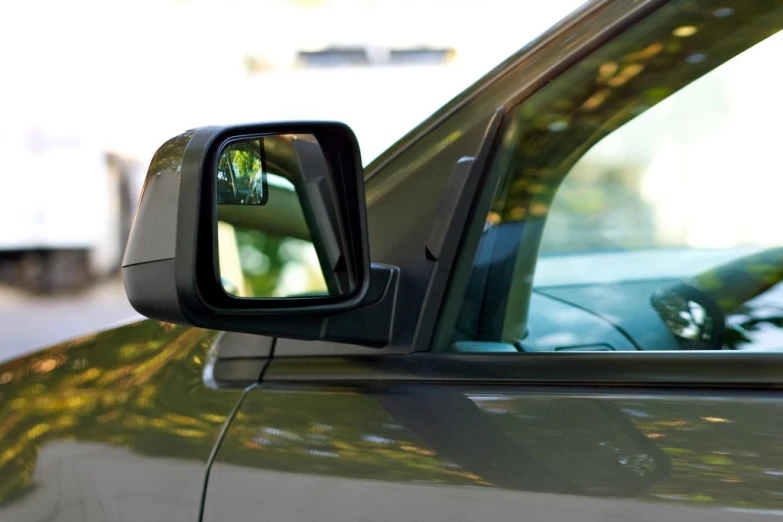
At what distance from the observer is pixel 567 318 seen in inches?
60.2

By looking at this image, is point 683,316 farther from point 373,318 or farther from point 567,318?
point 373,318

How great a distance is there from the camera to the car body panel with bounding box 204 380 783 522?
3.47ft

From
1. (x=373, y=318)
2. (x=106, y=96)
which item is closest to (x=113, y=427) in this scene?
(x=373, y=318)

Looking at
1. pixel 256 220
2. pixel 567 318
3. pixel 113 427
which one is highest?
pixel 256 220

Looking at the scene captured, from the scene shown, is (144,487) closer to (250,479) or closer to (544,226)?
(250,479)

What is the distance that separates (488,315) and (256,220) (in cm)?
43

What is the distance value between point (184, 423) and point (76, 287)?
12.5m

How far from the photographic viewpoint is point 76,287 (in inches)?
520

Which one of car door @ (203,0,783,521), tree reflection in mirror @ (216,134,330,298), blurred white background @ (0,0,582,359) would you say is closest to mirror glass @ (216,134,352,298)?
tree reflection in mirror @ (216,134,330,298)

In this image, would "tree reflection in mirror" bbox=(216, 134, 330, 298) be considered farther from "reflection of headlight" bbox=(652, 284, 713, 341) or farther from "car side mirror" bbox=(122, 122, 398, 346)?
"reflection of headlight" bbox=(652, 284, 713, 341)

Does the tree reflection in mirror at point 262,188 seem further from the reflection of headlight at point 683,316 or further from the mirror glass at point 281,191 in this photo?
the reflection of headlight at point 683,316

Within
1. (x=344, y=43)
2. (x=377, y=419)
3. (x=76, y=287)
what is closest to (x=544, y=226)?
(x=377, y=419)

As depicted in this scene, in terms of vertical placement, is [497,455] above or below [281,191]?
below

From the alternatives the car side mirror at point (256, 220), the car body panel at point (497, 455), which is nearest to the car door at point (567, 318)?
the car body panel at point (497, 455)
